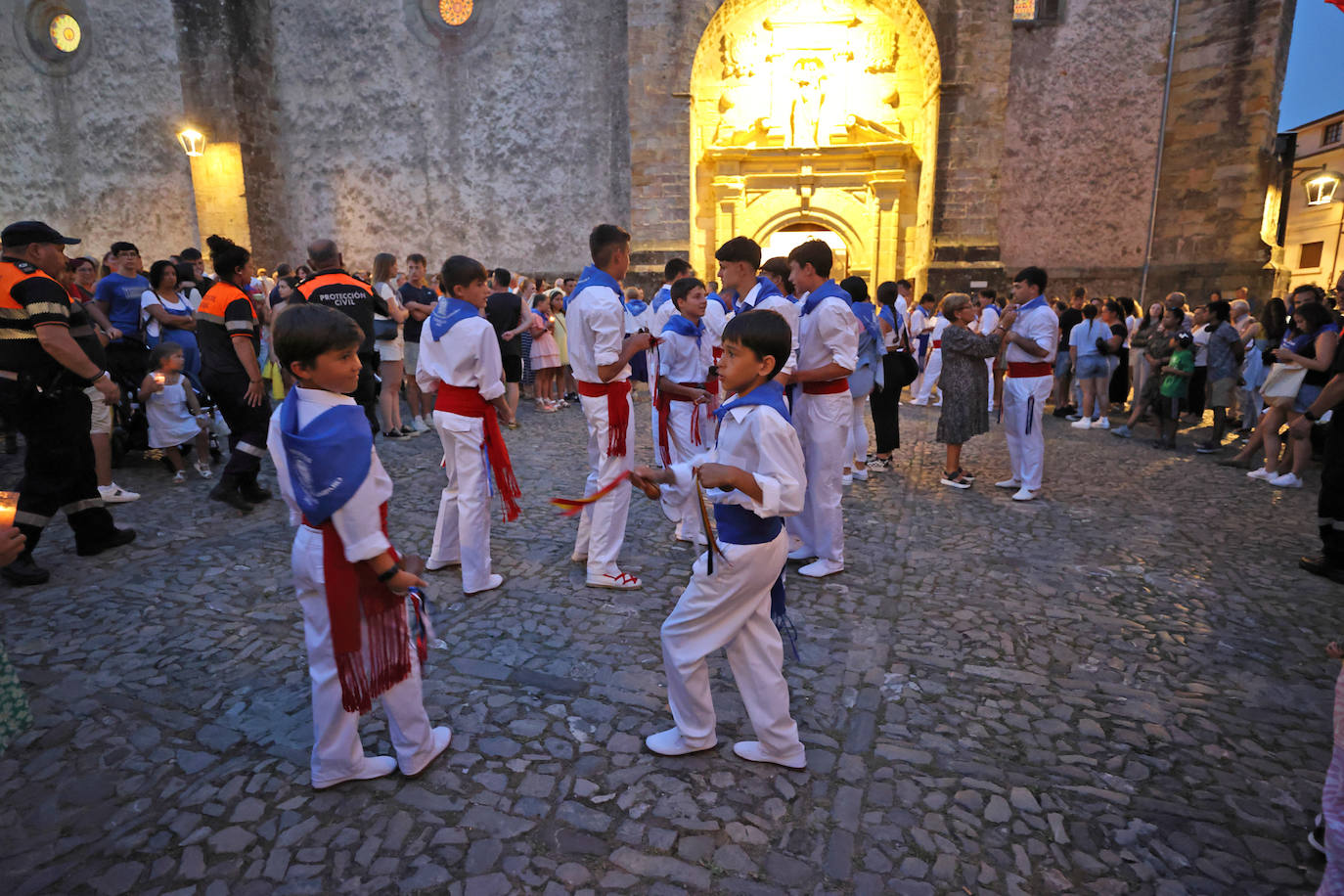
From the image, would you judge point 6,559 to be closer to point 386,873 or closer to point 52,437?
point 386,873

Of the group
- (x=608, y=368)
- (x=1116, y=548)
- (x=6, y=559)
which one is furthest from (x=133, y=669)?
(x=1116, y=548)

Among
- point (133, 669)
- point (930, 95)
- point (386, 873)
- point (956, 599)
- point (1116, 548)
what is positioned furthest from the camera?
point (930, 95)

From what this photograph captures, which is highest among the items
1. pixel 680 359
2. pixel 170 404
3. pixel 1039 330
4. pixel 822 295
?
pixel 822 295

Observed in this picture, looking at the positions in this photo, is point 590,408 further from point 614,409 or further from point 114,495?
point 114,495

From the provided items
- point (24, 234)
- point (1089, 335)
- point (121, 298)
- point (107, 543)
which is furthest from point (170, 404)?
point (1089, 335)

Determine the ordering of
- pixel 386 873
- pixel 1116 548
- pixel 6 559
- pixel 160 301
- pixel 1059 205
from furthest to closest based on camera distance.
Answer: pixel 1059 205 → pixel 160 301 → pixel 1116 548 → pixel 386 873 → pixel 6 559

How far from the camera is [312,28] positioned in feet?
56.7

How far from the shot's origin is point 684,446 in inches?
205

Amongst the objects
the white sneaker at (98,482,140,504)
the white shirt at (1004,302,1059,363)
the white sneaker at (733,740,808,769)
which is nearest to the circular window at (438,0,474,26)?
the white sneaker at (98,482,140,504)

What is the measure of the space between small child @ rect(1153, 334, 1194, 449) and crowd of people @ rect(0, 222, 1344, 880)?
3 cm

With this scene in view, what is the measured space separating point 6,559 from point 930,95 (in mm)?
17182

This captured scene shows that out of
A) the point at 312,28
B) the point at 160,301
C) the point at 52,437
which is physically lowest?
the point at 52,437

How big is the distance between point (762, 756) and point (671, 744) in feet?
1.15

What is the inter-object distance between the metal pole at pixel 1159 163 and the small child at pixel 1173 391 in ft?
30.5
